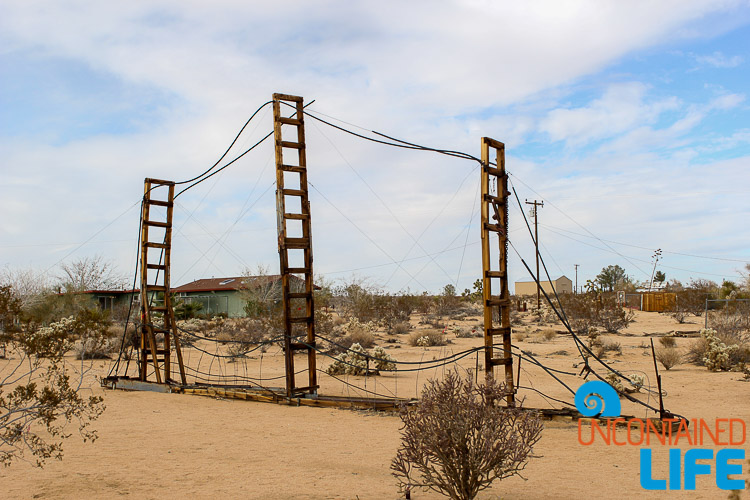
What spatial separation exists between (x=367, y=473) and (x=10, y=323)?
4191 mm

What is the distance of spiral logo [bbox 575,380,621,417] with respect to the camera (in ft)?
30.6

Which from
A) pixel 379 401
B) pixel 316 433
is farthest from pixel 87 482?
pixel 379 401

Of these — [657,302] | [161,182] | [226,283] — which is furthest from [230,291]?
[161,182]

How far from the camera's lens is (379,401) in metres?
11.7

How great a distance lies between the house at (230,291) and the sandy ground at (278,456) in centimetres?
3163

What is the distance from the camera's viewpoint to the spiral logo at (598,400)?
932 cm

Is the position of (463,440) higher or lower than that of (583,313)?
higher

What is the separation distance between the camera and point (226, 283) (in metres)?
55.2

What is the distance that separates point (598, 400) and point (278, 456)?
5.39 meters

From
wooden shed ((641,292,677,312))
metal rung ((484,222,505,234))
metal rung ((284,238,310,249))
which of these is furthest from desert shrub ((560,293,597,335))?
metal rung ((484,222,505,234))

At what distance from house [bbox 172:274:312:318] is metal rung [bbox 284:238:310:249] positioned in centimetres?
3119

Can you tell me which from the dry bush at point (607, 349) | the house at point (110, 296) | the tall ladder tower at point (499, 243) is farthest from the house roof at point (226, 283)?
the tall ladder tower at point (499, 243)

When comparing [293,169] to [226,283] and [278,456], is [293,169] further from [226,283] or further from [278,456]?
[226,283]

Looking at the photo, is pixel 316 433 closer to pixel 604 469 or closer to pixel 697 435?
pixel 604 469
